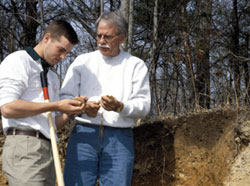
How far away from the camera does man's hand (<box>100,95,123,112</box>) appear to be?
6.88 ft

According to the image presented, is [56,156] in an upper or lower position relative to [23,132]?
lower

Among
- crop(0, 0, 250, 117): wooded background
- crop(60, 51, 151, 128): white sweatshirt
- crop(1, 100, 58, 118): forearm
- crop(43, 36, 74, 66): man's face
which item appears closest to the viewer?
crop(1, 100, 58, 118): forearm

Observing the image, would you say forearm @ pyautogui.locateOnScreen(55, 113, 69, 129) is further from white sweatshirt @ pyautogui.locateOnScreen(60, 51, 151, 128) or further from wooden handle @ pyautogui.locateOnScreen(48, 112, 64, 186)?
wooden handle @ pyautogui.locateOnScreen(48, 112, 64, 186)

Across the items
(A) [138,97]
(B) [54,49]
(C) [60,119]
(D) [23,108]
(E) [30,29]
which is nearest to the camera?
(D) [23,108]

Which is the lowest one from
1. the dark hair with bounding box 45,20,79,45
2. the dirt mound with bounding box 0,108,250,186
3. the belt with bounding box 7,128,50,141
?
the dirt mound with bounding box 0,108,250,186

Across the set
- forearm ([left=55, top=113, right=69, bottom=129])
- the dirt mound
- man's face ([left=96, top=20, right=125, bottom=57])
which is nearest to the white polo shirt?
forearm ([left=55, top=113, right=69, bottom=129])

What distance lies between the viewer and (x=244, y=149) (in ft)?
10.4

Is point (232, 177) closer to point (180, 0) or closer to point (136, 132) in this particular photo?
point (136, 132)

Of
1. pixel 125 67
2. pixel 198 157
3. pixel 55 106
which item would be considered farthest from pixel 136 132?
pixel 55 106

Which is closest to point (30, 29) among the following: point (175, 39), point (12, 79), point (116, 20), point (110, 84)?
point (175, 39)

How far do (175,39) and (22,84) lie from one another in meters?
6.81

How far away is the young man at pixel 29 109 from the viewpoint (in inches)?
70.8

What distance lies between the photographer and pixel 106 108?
216cm

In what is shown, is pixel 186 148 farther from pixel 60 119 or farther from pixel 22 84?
pixel 22 84
